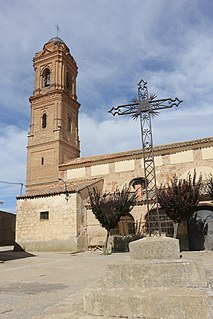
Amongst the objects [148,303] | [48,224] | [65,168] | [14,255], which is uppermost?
[65,168]

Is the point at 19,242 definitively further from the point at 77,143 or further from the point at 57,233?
the point at 77,143

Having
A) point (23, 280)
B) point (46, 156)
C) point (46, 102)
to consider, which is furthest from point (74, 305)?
point (46, 102)

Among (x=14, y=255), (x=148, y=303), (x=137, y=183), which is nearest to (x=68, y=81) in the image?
(x=137, y=183)

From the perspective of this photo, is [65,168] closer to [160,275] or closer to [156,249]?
[156,249]

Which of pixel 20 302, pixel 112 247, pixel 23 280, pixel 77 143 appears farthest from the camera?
pixel 77 143

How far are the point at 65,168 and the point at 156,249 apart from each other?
819 inches

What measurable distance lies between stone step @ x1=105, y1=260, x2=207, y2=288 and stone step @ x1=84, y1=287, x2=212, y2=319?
0.22m

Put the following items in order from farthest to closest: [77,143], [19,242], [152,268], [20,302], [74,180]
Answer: [77,143] < [74,180] < [19,242] < [20,302] < [152,268]

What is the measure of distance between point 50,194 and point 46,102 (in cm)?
1161

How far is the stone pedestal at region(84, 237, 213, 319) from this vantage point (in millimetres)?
2750

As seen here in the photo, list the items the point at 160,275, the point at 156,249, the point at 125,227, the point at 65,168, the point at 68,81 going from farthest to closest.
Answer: the point at 68,81 → the point at 65,168 → the point at 125,227 → the point at 156,249 → the point at 160,275

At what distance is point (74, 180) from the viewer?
923 inches

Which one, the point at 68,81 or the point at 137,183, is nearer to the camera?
the point at 137,183

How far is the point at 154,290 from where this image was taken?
3104 millimetres
